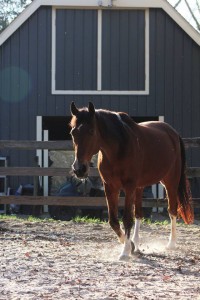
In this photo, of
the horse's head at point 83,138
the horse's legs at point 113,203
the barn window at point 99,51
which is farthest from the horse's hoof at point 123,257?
the barn window at point 99,51

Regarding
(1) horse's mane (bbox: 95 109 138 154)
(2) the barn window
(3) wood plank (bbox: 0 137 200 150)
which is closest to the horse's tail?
(1) horse's mane (bbox: 95 109 138 154)

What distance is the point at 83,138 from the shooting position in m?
5.87

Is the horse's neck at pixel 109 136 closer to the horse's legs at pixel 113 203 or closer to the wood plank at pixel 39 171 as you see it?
the horse's legs at pixel 113 203

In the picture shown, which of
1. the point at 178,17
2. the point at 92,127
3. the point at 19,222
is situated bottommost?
the point at 19,222

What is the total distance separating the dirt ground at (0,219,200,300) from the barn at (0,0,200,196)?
6.46 metres

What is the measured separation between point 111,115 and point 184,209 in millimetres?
2077

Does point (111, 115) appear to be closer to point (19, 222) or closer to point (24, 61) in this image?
point (19, 222)

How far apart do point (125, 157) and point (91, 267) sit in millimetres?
1366

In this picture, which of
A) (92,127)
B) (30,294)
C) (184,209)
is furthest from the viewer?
(184,209)

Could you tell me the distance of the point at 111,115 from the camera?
21.4 feet

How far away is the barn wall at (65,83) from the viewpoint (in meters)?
15.0

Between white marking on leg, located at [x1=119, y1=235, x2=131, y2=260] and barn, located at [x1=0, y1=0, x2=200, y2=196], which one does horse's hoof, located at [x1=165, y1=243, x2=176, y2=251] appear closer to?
white marking on leg, located at [x1=119, y1=235, x2=131, y2=260]

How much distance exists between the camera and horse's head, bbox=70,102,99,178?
5.77m

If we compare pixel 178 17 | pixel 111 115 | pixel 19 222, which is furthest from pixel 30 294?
pixel 178 17
